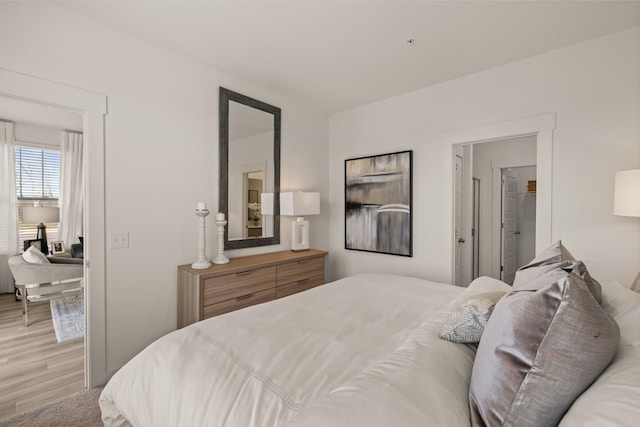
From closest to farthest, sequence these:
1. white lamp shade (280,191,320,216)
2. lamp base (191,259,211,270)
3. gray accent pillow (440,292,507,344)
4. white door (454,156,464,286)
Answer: gray accent pillow (440,292,507,344), lamp base (191,259,211,270), white lamp shade (280,191,320,216), white door (454,156,464,286)

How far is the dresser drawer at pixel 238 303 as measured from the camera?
2421 mm

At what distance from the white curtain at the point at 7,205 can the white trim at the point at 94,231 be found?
11.8ft

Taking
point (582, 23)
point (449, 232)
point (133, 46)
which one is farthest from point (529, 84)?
point (133, 46)

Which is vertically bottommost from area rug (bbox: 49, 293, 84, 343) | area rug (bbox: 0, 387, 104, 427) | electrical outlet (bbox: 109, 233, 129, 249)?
area rug (bbox: 0, 387, 104, 427)

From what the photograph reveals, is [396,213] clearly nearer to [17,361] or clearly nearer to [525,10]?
[525,10]

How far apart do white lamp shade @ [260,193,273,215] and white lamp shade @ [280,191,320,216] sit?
0.12 m

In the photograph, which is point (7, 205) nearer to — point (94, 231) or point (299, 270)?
point (94, 231)

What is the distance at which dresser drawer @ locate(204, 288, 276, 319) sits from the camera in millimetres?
2421

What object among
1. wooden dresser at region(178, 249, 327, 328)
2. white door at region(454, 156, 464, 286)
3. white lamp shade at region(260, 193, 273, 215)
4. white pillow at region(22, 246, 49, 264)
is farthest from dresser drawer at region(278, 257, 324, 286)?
white pillow at region(22, 246, 49, 264)

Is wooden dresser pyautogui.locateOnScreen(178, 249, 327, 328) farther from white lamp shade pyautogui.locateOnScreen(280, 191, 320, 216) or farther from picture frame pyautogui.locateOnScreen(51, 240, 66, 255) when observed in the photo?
picture frame pyautogui.locateOnScreen(51, 240, 66, 255)

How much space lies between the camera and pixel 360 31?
228cm

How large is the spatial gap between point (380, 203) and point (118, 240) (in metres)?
2.70

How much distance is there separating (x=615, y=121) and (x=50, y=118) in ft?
21.6

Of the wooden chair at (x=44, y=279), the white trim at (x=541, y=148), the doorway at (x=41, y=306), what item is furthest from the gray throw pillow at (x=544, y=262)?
the wooden chair at (x=44, y=279)
